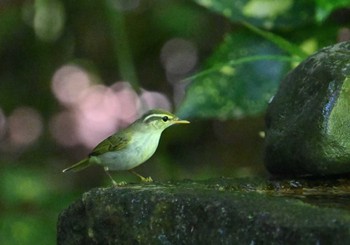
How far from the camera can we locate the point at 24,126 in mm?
5504

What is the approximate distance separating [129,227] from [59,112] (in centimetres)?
340

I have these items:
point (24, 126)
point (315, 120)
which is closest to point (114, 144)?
point (315, 120)

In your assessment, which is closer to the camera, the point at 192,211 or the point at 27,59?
the point at 192,211

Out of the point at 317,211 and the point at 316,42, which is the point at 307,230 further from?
the point at 316,42

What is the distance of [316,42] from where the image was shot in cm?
360

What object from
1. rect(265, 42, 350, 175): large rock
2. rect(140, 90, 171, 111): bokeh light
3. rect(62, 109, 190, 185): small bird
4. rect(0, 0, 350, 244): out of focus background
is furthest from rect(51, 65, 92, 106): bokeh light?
rect(265, 42, 350, 175): large rock

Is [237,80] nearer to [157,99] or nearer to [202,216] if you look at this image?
[202,216]

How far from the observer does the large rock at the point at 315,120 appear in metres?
2.36

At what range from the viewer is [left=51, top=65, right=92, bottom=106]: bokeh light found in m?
5.51

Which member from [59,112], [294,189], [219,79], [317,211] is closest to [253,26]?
[219,79]

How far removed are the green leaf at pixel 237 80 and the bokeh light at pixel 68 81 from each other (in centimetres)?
205

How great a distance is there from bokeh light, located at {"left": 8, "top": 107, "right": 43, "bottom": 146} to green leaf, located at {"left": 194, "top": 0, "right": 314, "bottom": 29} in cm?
229

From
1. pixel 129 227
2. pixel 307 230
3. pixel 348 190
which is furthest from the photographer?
pixel 348 190

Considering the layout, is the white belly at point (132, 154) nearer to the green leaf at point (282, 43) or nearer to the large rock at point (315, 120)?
the large rock at point (315, 120)
